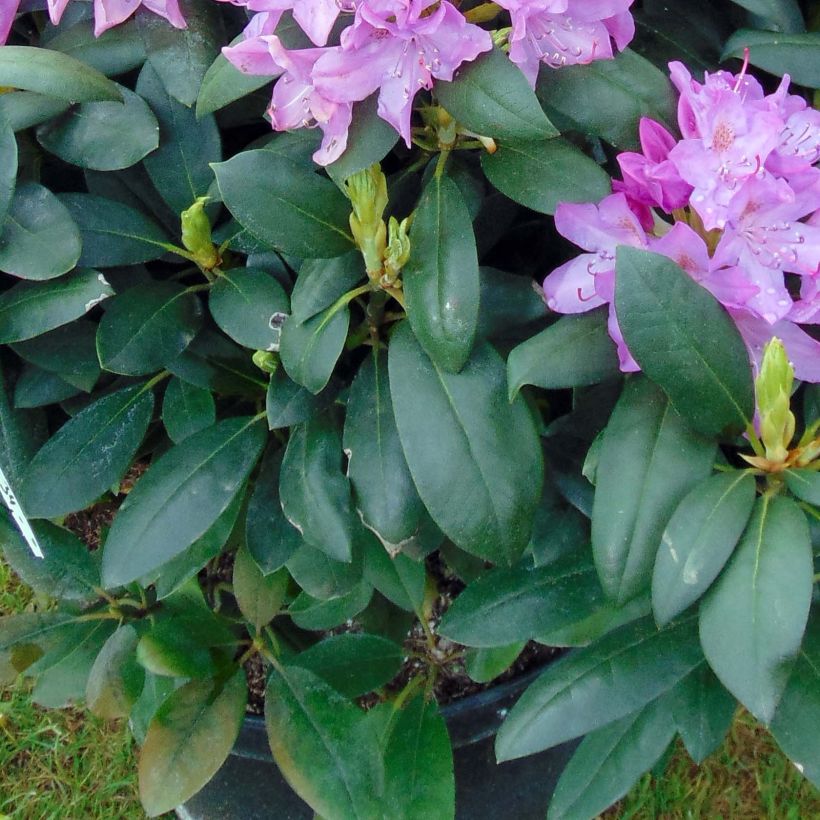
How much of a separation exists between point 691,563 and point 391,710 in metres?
0.66

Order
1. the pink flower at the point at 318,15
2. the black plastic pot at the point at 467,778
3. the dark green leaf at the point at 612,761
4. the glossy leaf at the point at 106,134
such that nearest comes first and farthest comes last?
the pink flower at the point at 318,15
the glossy leaf at the point at 106,134
the dark green leaf at the point at 612,761
the black plastic pot at the point at 467,778

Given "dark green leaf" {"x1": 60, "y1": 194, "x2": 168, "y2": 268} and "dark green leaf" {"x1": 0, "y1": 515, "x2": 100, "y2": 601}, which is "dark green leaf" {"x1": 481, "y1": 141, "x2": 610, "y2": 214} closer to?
"dark green leaf" {"x1": 60, "y1": 194, "x2": 168, "y2": 268}

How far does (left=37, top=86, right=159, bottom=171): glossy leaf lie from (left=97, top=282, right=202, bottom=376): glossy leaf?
0.12m

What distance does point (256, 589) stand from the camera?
44.8 inches

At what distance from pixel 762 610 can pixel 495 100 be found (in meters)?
0.41

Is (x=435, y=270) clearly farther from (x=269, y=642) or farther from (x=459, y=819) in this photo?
(x=459, y=819)

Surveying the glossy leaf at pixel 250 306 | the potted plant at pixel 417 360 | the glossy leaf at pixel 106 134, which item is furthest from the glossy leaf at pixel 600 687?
the glossy leaf at pixel 106 134

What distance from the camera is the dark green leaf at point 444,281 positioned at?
0.73 meters

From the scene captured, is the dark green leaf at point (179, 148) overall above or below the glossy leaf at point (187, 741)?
above

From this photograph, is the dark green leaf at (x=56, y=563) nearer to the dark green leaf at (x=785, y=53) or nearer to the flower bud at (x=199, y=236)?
the flower bud at (x=199, y=236)

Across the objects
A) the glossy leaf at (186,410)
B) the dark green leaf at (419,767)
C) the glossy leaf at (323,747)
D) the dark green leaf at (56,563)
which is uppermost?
the glossy leaf at (186,410)

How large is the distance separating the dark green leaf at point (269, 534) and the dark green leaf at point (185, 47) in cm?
39

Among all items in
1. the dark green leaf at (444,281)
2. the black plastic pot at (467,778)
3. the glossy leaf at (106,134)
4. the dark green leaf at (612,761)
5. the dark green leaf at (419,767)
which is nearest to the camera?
the dark green leaf at (444,281)

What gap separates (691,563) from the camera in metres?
0.68
